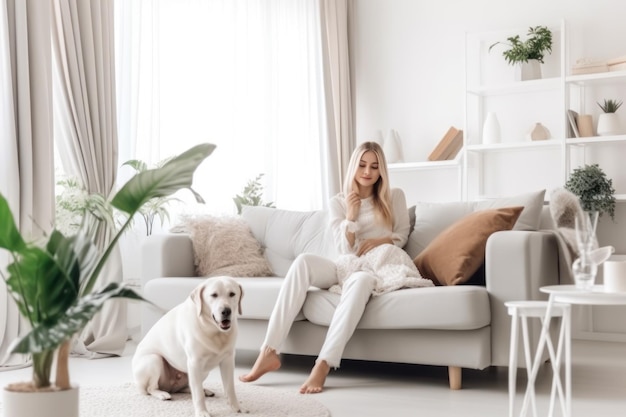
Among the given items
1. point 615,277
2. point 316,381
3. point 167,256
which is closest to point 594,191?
point 316,381

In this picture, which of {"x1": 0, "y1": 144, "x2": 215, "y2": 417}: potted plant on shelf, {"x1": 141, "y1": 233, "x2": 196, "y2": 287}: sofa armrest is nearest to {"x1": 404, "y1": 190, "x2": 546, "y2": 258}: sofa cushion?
{"x1": 141, "y1": 233, "x2": 196, "y2": 287}: sofa armrest

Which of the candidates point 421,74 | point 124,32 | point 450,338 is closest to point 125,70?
point 124,32

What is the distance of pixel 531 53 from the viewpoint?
512cm

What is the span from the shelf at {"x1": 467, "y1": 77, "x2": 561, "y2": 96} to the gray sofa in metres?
A: 1.60

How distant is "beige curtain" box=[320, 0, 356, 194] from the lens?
19.4ft

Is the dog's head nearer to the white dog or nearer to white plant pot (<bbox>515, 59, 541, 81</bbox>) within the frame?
the white dog

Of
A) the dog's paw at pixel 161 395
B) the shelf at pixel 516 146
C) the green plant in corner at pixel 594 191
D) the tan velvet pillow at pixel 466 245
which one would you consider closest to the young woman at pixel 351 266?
the tan velvet pillow at pixel 466 245

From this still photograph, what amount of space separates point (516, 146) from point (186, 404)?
302cm

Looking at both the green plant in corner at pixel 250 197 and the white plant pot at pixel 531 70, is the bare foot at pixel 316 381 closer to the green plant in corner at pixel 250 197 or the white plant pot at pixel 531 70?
the green plant in corner at pixel 250 197

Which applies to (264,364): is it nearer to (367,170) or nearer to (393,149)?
(367,170)

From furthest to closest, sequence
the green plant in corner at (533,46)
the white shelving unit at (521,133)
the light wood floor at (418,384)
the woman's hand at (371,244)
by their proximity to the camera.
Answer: the green plant in corner at (533,46)
the white shelving unit at (521,133)
the woman's hand at (371,244)
the light wood floor at (418,384)

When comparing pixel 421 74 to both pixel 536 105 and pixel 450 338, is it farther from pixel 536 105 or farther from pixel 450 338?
pixel 450 338

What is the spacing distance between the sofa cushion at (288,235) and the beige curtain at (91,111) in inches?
33.3

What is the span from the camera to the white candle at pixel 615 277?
2.22m
